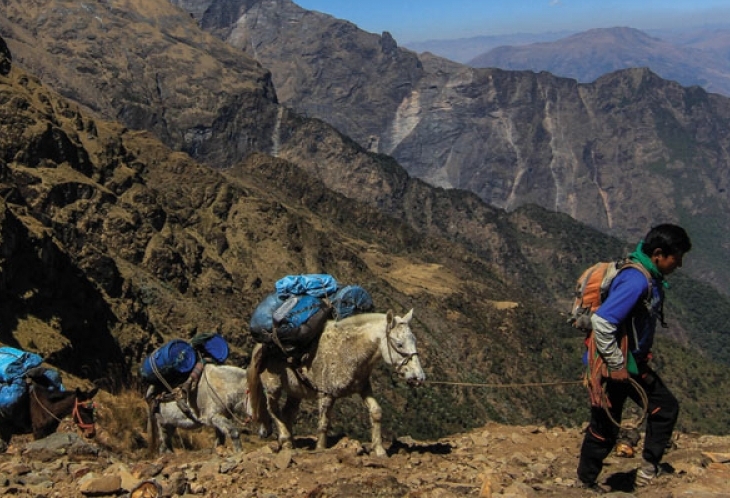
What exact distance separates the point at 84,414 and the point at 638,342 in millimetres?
8489

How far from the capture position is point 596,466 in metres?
9.05

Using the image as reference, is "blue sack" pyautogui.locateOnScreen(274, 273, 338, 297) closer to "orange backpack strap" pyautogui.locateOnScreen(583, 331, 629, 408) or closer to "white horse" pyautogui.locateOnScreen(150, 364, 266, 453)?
"white horse" pyautogui.locateOnScreen(150, 364, 266, 453)

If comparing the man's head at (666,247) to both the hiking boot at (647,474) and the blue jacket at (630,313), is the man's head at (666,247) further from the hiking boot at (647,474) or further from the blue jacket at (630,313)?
the hiking boot at (647,474)

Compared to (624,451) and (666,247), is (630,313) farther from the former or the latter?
(624,451)

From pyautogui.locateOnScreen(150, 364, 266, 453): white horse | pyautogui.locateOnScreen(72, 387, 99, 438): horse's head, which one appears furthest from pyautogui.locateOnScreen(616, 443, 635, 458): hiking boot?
pyautogui.locateOnScreen(72, 387, 99, 438): horse's head

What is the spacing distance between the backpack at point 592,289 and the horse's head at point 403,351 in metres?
2.56

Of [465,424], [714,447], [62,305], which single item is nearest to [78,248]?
[62,305]

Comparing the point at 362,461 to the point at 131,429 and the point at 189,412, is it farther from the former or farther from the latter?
the point at 131,429

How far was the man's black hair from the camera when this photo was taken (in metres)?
8.34

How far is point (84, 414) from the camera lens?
1230cm

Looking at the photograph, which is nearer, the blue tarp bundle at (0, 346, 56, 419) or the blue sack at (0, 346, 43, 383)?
the blue tarp bundle at (0, 346, 56, 419)

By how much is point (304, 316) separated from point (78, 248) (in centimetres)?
3567

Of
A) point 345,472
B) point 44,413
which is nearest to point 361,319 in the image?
point 345,472

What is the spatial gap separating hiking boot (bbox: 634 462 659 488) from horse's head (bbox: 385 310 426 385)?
3009 millimetres
